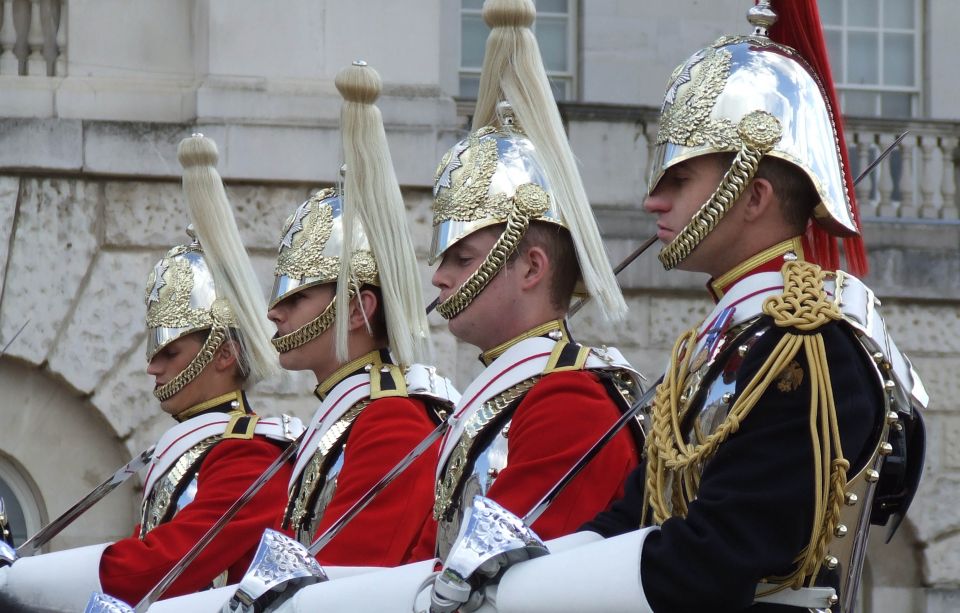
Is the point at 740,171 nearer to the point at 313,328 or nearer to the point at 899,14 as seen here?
the point at 313,328

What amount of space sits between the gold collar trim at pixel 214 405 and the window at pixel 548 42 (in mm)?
3965

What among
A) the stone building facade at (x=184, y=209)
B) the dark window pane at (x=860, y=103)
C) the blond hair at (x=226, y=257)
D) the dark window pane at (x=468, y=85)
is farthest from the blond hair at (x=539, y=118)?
the dark window pane at (x=860, y=103)

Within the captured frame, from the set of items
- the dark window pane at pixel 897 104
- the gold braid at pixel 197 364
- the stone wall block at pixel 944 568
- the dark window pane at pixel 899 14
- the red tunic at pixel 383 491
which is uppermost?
the dark window pane at pixel 899 14

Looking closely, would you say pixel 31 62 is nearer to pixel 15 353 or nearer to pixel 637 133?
pixel 15 353

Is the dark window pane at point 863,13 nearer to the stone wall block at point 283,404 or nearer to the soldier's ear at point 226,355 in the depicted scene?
the stone wall block at point 283,404

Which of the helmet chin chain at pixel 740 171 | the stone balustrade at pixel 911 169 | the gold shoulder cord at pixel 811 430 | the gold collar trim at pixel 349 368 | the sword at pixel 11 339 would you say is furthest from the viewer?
the stone balustrade at pixel 911 169

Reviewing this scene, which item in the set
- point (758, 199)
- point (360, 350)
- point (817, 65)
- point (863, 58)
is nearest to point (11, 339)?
point (360, 350)

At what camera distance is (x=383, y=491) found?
4969 mm

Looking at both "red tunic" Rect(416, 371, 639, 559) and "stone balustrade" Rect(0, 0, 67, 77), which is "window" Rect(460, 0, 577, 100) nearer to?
"stone balustrade" Rect(0, 0, 67, 77)

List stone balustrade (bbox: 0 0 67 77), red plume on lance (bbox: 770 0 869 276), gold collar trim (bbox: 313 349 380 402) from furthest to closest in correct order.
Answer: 1. stone balustrade (bbox: 0 0 67 77)
2. gold collar trim (bbox: 313 349 380 402)
3. red plume on lance (bbox: 770 0 869 276)

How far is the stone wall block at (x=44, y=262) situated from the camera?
27.9 ft

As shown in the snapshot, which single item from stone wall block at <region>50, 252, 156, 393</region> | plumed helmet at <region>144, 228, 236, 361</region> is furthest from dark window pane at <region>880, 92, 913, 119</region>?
plumed helmet at <region>144, 228, 236, 361</region>

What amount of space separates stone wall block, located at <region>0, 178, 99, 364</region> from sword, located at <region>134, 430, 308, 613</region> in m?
3.01

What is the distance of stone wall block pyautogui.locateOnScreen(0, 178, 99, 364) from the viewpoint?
8492mm
